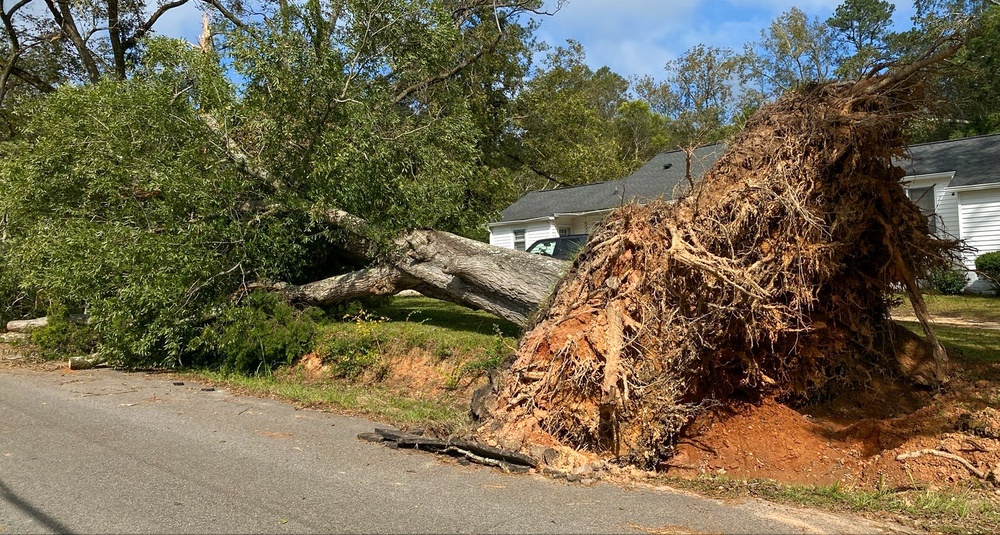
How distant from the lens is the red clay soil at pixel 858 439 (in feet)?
19.2

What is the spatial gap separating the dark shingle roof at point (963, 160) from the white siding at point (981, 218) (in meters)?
0.42

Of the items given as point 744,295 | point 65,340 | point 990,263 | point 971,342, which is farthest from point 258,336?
point 990,263

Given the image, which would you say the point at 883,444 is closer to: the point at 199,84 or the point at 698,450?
the point at 698,450

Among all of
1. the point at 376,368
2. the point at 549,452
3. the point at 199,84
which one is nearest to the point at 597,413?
the point at 549,452

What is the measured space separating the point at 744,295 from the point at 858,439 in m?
1.71

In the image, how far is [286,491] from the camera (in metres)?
5.41

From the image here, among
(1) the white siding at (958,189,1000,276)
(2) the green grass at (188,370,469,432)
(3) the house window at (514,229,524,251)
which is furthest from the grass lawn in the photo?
(3) the house window at (514,229,524,251)

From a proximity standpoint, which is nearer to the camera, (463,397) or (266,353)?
(463,397)

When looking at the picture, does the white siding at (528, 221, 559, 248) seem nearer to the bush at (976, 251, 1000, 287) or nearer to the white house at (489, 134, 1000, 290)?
the white house at (489, 134, 1000, 290)

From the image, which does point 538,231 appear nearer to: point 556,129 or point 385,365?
point 556,129

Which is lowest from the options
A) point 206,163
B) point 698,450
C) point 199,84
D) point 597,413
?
point 698,450

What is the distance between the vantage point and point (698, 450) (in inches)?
276

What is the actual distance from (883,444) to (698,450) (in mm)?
1652

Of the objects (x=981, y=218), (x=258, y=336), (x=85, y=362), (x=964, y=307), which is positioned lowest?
(x=85, y=362)
